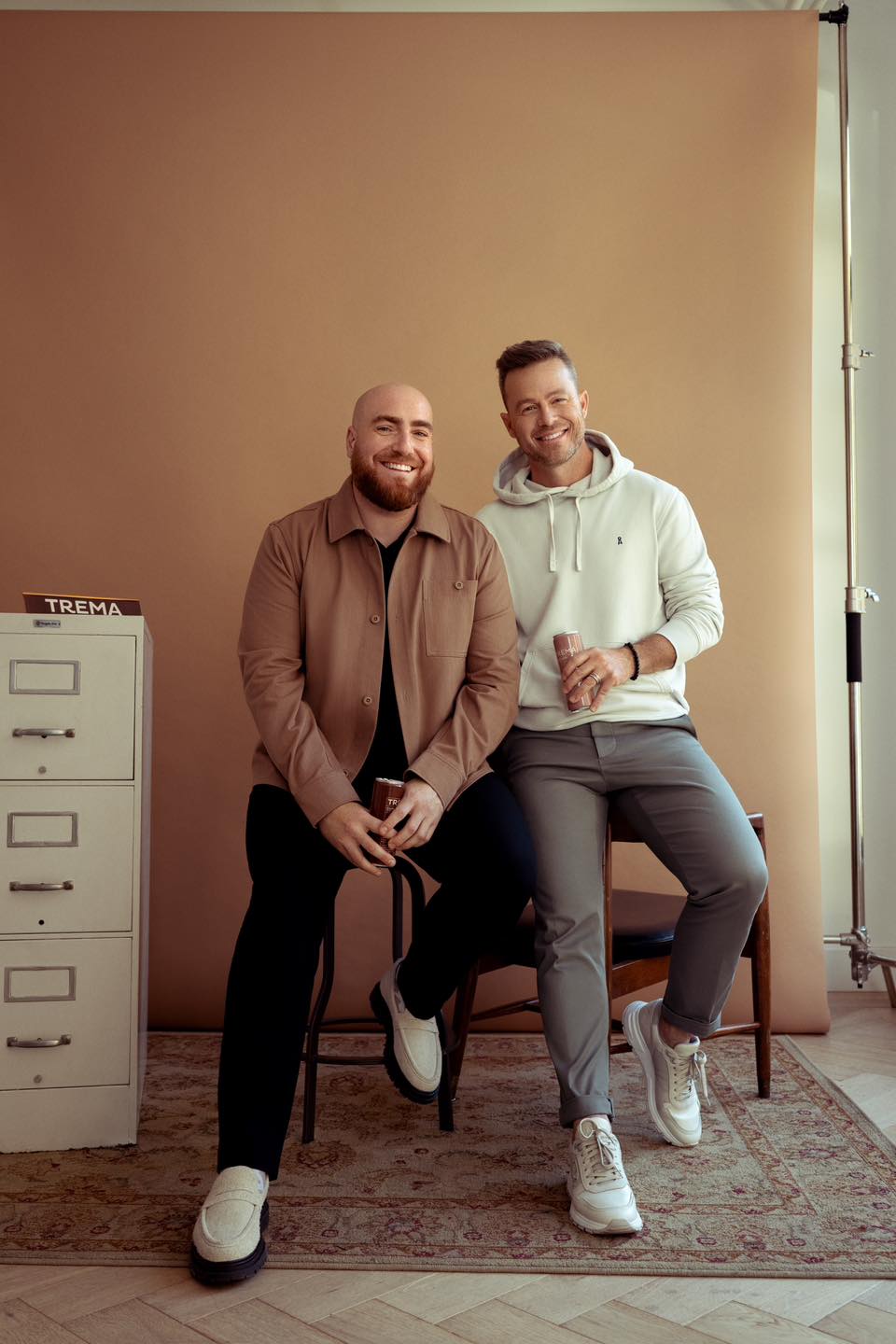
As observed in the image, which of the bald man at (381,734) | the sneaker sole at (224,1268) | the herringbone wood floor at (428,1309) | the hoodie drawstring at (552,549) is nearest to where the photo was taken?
the herringbone wood floor at (428,1309)

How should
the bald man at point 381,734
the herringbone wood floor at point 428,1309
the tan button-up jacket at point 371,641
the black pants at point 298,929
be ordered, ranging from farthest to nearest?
the tan button-up jacket at point 371,641
the bald man at point 381,734
the black pants at point 298,929
the herringbone wood floor at point 428,1309

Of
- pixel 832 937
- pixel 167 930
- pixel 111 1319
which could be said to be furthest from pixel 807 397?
pixel 111 1319

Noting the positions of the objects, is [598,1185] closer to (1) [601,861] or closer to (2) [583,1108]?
(2) [583,1108]

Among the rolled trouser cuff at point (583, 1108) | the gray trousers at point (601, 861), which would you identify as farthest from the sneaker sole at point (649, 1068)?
the rolled trouser cuff at point (583, 1108)

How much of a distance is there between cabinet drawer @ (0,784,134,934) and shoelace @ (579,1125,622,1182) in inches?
36.4

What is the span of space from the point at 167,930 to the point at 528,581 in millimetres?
1375

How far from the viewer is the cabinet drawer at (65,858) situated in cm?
210

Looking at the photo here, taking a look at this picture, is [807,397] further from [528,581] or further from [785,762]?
[528,581]

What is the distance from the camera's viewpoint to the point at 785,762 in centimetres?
295

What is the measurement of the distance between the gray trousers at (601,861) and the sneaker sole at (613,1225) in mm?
189

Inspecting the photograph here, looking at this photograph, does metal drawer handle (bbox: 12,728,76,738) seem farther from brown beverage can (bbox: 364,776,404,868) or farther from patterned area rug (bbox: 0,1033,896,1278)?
patterned area rug (bbox: 0,1033,896,1278)

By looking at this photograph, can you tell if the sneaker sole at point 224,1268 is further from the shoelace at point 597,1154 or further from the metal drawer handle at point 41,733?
the metal drawer handle at point 41,733

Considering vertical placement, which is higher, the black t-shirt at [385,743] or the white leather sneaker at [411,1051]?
the black t-shirt at [385,743]

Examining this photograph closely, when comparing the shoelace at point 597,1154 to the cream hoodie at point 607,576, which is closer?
the shoelace at point 597,1154
